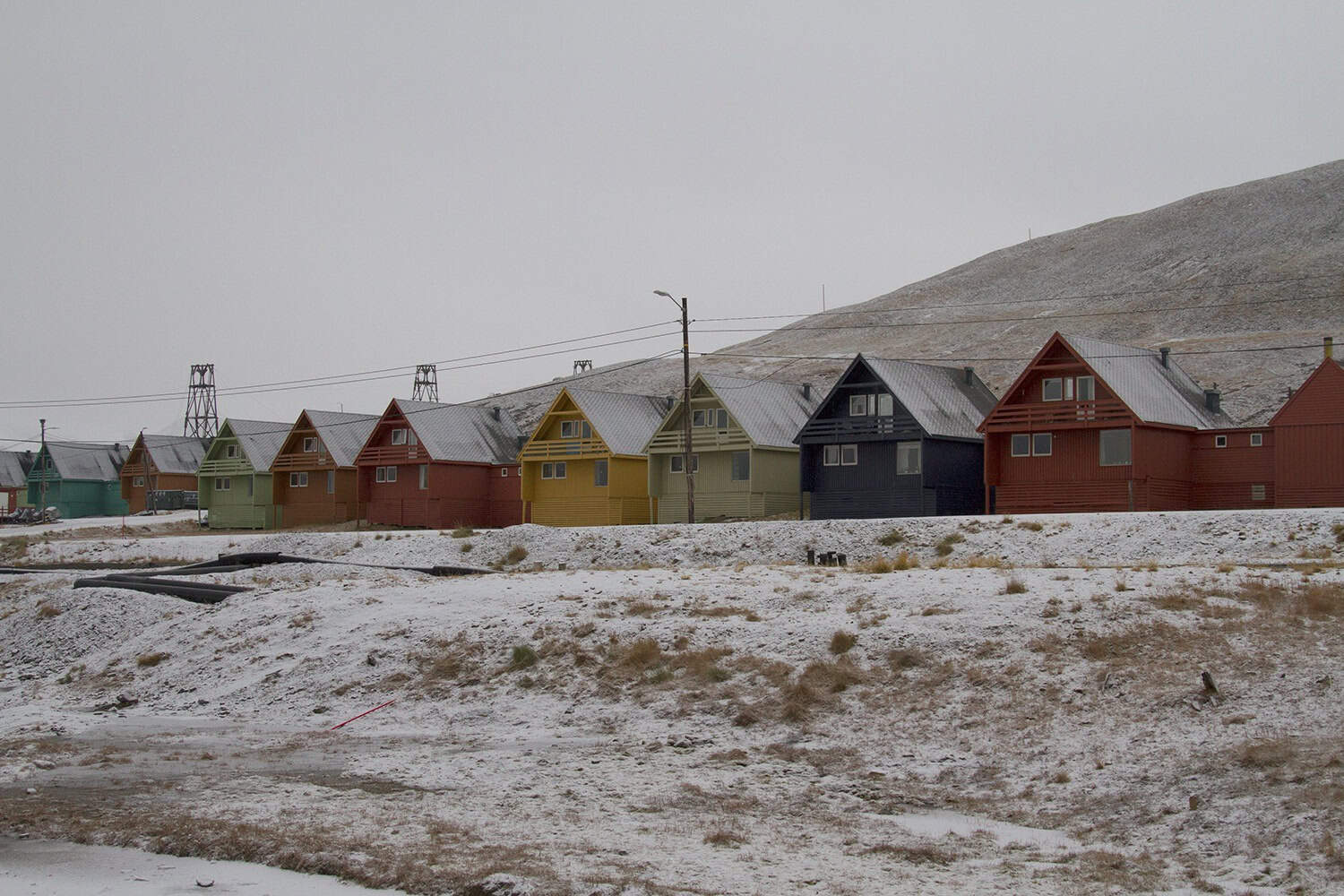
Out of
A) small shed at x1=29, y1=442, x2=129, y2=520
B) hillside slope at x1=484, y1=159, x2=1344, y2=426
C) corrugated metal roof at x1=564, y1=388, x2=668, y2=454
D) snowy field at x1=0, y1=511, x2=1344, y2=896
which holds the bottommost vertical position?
snowy field at x1=0, y1=511, x2=1344, y2=896

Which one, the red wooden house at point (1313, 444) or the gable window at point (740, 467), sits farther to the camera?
the gable window at point (740, 467)

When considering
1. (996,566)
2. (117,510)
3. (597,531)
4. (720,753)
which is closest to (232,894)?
(720,753)

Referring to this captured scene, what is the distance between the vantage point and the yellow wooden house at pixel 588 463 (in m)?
66.6

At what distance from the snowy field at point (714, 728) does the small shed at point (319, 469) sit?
46.0 metres

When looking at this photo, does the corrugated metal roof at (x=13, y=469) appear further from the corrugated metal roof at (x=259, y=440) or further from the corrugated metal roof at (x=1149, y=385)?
the corrugated metal roof at (x=1149, y=385)

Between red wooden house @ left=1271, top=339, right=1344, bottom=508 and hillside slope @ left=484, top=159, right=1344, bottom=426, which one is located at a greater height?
hillside slope @ left=484, top=159, right=1344, bottom=426

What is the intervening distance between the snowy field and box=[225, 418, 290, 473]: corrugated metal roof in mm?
51174

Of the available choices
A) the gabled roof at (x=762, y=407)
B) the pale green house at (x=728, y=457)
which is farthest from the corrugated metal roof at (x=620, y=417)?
the gabled roof at (x=762, y=407)

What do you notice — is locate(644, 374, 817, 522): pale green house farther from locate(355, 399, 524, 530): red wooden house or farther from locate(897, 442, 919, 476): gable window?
locate(355, 399, 524, 530): red wooden house

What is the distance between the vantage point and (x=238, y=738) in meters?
21.7

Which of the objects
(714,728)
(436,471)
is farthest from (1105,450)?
(714,728)

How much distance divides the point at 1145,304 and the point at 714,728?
132350mm

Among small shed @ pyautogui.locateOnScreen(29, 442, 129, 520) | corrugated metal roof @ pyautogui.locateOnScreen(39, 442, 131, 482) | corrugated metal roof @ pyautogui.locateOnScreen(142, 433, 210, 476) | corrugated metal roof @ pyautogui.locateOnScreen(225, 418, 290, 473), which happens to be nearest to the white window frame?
corrugated metal roof @ pyautogui.locateOnScreen(225, 418, 290, 473)

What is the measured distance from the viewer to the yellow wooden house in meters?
66.6
